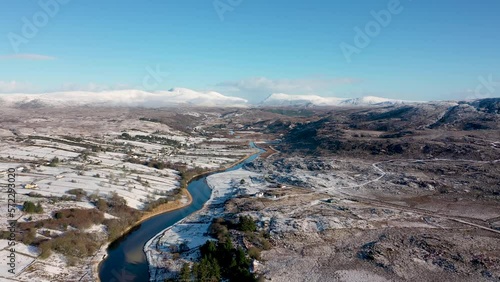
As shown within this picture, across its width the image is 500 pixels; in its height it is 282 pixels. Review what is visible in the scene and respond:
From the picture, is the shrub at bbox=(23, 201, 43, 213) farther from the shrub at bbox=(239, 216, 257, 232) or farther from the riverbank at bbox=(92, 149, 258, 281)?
the shrub at bbox=(239, 216, 257, 232)

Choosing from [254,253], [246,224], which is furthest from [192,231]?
[254,253]

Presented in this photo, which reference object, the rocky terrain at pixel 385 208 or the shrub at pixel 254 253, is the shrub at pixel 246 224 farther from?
the shrub at pixel 254 253

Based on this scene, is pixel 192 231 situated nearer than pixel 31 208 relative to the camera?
No

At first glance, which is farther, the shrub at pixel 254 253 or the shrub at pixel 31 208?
the shrub at pixel 31 208

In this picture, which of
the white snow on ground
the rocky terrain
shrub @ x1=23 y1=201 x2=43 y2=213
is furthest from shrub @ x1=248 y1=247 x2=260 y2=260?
shrub @ x1=23 y1=201 x2=43 y2=213

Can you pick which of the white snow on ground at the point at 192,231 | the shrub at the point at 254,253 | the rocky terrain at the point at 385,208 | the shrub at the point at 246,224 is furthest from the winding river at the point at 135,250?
the shrub at the point at 246,224

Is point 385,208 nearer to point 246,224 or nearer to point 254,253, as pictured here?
point 246,224

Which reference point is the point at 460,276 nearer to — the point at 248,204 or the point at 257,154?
the point at 248,204
